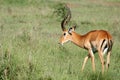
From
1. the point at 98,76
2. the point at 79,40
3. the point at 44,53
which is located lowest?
the point at 44,53

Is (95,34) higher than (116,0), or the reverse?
(95,34)

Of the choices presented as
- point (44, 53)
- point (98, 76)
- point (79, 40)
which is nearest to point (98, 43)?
point (79, 40)

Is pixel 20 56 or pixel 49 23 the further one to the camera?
pixel 49 23

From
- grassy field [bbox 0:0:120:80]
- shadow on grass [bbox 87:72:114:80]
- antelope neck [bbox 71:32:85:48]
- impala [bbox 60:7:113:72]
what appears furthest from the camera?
antelope neck [bbox 71:32:85:48]

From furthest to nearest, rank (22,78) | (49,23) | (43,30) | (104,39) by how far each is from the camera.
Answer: (49,23)
(43,30)
(104,39)
(22,78)

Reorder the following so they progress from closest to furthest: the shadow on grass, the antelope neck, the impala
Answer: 1. the shadow on grass
2. the impala
3. the antelope neck

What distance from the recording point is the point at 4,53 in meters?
5.86

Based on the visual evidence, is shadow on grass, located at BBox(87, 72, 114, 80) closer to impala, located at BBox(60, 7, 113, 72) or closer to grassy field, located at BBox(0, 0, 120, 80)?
grassy field, located at BBox(0, 0, 120, 80)

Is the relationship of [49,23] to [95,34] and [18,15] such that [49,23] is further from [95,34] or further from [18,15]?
[95,34]

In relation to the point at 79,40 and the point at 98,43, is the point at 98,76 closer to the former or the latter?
the point at 98,43

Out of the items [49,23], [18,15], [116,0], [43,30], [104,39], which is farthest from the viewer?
[116,0]

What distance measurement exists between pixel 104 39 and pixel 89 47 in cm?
44

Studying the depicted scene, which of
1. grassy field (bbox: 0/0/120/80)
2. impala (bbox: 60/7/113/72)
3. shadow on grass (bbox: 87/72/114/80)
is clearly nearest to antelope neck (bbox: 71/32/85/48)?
impala (bbox: 60/7/113/72)

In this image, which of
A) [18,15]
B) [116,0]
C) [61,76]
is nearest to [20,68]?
[61,76]
